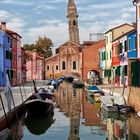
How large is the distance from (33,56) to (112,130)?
303ft

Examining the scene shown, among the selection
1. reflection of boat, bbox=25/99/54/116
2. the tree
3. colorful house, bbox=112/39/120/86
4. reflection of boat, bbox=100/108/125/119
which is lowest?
reflection of boat, bbox=100/108/125/119

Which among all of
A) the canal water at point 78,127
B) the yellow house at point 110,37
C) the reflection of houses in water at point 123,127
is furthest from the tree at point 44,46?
the reflection of houses in water at point 123,127

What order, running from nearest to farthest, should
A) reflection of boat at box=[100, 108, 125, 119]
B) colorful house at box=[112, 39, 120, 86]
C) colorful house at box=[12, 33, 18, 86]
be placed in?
reflection of boat at box=[100, 108, 125, 119]
colorful house at box=[112, 39, 120, 86]
colorful house at box=[12, 33, 18, 86]

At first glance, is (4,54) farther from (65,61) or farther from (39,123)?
(65,61)

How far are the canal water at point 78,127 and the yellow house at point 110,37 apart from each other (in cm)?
3377

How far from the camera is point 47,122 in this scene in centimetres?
2836

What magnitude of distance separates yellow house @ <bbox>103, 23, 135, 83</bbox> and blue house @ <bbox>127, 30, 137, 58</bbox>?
14.3 meters

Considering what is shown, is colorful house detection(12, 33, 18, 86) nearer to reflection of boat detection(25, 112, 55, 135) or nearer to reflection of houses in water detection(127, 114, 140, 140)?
reflection of boat detection(25, 112, 55, 135)

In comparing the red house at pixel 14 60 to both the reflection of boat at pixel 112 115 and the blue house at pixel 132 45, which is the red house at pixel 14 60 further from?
the reflection of boat at pixel 112 115

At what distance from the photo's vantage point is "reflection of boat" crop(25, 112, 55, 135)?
25.4 m

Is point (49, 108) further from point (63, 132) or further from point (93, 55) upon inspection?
point (93, 55)

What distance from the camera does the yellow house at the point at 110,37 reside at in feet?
214

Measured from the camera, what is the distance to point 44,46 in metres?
133

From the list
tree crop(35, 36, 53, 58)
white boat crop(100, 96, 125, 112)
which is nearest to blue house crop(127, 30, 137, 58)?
white boat crop(100, 96, 125, 112)
